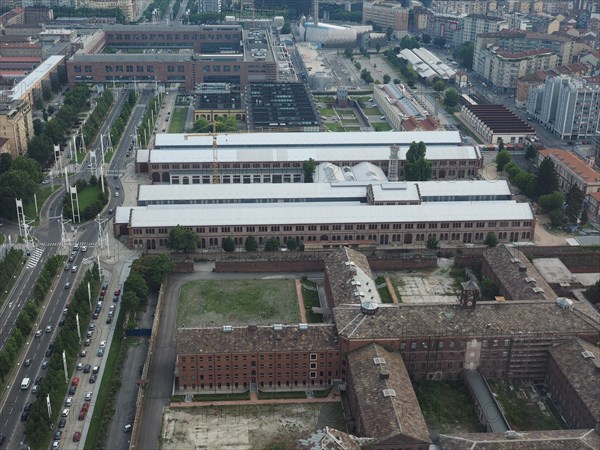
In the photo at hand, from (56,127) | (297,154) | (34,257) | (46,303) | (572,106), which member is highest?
(572,106)

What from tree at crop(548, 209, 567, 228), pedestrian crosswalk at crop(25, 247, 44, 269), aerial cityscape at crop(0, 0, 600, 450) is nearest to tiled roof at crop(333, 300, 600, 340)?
aerial cityscape at crop(0, 0, 600, 450)

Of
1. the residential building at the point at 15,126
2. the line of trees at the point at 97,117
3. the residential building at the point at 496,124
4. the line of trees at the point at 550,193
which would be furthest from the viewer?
the residential building at the point at 496,124

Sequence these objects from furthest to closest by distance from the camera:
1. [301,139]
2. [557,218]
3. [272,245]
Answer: [301,139] < [557,218] < [272,245]

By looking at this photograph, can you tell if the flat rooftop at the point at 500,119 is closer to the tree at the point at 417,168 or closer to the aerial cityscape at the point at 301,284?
the aerial cityscape at the point at 301,284

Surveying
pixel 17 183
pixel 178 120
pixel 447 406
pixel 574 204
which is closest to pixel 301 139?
pixel 178 120

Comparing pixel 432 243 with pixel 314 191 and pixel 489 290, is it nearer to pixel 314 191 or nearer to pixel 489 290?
pixel 489 290

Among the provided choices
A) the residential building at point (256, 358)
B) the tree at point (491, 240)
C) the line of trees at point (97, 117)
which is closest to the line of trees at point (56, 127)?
the line of trees at point (97, 117)

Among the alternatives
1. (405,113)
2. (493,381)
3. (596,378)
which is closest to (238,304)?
(493,381)
